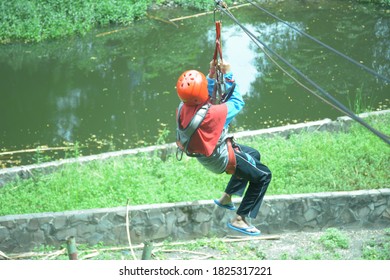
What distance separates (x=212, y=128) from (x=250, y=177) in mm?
615

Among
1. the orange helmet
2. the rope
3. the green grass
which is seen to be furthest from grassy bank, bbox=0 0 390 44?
the orange helmet

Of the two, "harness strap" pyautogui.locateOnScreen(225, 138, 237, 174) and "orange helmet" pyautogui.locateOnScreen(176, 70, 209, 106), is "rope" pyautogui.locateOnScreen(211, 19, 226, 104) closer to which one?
"orange helmet" pyautogui.locateOnScreen(176, 70, 209, 106)

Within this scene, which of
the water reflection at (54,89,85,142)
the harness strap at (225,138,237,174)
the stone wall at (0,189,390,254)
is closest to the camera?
the harness strap at (225,138,237,174)

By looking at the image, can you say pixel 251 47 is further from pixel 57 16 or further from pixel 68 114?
pixel 68 114

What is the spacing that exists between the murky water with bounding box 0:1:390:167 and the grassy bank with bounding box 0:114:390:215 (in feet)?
4.57

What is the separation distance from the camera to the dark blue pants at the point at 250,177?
5562mm

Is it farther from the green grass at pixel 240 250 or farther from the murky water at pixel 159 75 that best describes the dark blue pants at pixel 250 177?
the murky water at pixel 159 75

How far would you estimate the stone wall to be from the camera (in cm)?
694

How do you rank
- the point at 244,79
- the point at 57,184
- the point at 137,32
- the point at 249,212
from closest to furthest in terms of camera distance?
the point at 249,212
the point at 57,184
the point at 244,79
the point at 137,32

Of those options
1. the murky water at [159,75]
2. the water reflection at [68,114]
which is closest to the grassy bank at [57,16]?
the murky water at [159,75]

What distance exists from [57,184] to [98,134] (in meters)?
2.92
